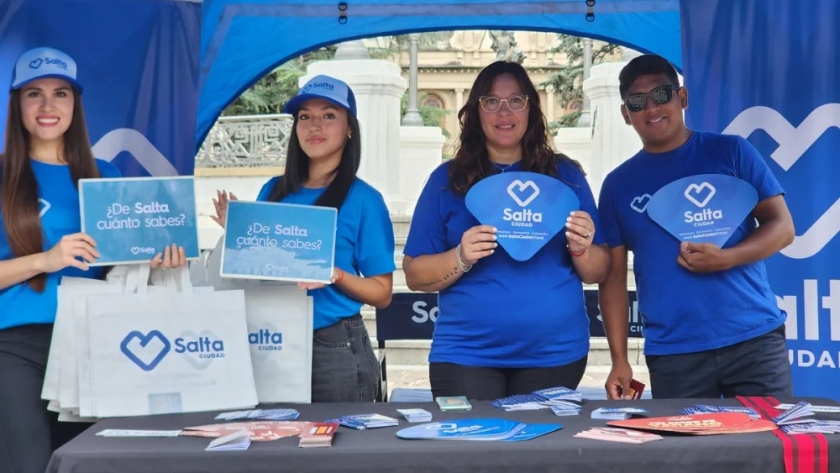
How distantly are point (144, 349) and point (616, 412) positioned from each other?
3.98ft

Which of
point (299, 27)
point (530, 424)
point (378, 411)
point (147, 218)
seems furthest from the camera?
point (299, 27)

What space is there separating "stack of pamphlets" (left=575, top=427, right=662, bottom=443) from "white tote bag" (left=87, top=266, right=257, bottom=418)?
893 millimetres

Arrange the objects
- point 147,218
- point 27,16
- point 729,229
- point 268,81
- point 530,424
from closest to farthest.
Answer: point 530,424
point 147,218
point 729,229
point 27,16
point 268,81

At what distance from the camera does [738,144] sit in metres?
3.16

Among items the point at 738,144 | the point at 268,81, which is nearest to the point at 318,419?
the point at 738,144

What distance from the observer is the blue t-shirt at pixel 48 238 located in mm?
2590

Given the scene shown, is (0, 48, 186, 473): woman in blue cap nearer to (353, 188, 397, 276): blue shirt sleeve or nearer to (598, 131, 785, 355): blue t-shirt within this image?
(353, 188, 397, 276): blue shirt sleeve

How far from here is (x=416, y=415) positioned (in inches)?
90.0

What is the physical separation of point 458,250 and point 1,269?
1.27 m

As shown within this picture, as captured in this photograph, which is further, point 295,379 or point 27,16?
point 27,16

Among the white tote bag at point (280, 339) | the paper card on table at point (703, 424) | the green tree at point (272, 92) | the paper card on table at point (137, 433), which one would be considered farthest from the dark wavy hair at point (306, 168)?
the green tree at point (272, 92)

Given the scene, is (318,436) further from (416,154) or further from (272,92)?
(272,92)

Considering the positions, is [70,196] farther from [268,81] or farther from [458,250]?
[268,81]

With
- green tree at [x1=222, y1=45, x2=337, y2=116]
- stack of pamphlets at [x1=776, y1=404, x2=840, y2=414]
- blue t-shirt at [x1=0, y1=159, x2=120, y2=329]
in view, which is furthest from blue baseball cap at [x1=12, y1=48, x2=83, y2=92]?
green tree at [x1=222, y1=45, x2=337, y2=116]
